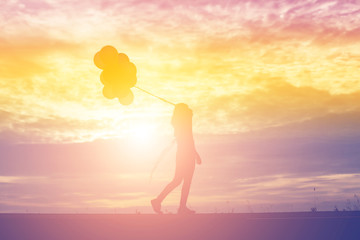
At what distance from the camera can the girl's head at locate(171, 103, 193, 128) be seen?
40.1 ft

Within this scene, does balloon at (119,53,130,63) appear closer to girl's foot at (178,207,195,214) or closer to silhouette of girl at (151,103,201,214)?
silhouette of girl at (151,103,201,214)

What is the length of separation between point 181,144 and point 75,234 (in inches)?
189

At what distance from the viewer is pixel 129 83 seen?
460 inches

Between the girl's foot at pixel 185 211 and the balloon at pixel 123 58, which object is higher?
the balloon at pixel 123 58

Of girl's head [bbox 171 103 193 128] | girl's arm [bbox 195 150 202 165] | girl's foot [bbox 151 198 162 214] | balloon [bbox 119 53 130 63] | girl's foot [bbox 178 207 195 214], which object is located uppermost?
balloon [bbox 119 53 130 63]

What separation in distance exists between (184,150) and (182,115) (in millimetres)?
810

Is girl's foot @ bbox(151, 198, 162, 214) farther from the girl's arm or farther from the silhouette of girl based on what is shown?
the girl's arm

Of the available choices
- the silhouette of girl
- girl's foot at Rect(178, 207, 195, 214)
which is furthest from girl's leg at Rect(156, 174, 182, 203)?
girl's foot at Rect(178, 207, 195, 214)

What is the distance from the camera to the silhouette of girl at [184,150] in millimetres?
12211

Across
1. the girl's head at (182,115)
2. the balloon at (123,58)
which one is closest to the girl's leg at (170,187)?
the girl's head at (182,115)

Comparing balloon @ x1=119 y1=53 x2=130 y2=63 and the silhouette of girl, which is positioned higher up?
balloon @ x1=119 y1=53 x2=130 y2=63

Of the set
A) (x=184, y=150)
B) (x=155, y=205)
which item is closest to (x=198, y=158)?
(x=184, y=150)

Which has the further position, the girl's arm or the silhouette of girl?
the girl's arm

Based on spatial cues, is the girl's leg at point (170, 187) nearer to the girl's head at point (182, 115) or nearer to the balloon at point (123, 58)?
the girl's head at point (182, 115)
